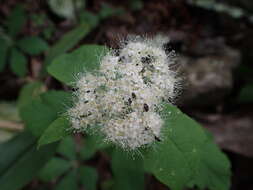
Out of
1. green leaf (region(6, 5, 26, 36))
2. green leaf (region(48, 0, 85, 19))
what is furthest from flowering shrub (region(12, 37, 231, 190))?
green leaf (region(48, 0, 85, 19))

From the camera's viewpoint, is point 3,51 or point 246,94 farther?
point 246,94

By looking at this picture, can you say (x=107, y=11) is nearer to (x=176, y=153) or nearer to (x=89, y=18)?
A: (x=89, y=18)


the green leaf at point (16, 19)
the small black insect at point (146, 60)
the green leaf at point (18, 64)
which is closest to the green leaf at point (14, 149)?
the green leaf at point (18, 64)

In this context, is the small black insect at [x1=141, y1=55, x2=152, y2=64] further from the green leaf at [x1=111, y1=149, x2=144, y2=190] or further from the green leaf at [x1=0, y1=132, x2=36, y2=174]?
the green leaf at [x1=0, y1=132, x2=36, y2=174]

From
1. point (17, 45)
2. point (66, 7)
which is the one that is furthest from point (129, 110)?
point (66, 7)

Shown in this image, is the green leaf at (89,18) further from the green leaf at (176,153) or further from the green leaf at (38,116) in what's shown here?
the green leaf at (176,153)

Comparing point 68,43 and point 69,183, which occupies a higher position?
point 68,43

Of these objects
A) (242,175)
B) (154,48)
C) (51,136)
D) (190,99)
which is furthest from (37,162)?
(242,175)
